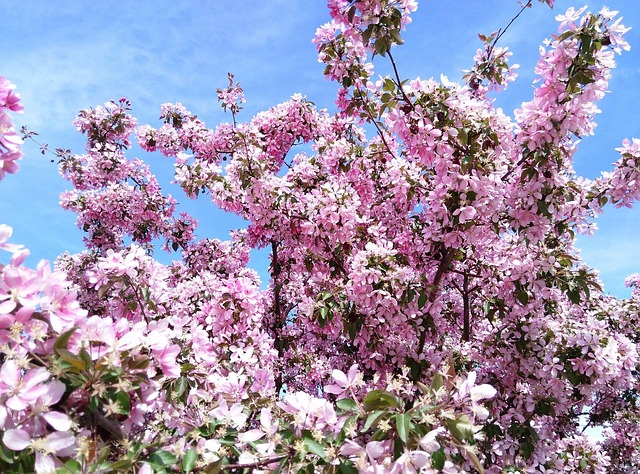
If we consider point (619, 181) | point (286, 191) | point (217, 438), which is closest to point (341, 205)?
point (286, 191)

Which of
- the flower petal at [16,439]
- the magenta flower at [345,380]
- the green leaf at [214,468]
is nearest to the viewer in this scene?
the flower petal at [16,439]

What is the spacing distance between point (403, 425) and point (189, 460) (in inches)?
29.9

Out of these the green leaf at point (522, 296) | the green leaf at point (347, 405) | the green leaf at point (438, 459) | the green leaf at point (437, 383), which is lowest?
the green leaf at point (438, 459)

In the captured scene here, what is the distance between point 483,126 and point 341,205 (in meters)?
1.44

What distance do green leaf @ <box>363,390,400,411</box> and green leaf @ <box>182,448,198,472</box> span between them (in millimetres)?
640

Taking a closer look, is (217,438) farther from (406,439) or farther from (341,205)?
(341,205)

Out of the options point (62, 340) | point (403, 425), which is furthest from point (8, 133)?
point (403, 425)

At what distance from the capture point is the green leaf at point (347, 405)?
1883 mm

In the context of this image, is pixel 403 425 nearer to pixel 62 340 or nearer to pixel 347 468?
pixel 347 468

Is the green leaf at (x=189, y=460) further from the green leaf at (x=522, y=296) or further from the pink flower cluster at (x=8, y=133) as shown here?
the green leaf at (x=522, y=296)

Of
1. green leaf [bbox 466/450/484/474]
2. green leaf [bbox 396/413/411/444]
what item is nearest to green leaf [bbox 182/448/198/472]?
green leaf [bbox 396/413/411/444]

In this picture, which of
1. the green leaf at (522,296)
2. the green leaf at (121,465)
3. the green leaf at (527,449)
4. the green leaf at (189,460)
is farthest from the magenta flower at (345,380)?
the green leaf at (527,449)

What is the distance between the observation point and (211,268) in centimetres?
761

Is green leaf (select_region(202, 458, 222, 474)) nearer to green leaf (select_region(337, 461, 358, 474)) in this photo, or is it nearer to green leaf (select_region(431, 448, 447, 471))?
green leaf (select_region(337, 461, 358, 474))
